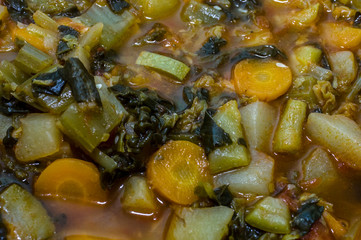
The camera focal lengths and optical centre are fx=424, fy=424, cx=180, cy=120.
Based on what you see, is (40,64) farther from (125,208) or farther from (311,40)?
(311,40)

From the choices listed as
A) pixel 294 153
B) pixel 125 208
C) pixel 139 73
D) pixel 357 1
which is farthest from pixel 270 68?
pixel 125 208

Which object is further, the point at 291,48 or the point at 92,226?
the point at 291,48

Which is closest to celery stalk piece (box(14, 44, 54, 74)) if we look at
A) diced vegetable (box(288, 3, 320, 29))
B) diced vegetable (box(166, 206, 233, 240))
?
diced vegetable (box(166, 206, 233, 240))

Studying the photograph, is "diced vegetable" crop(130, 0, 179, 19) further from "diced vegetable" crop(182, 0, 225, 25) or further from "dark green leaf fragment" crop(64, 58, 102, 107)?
"dark green leaf fragment" crop(64, 58, 102, 107)

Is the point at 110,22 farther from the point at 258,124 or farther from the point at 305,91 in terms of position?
the point at 305,91

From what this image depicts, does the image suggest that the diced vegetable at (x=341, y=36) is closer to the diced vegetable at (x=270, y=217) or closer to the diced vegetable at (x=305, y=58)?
the diced vegetable at (x=305, y=58)
